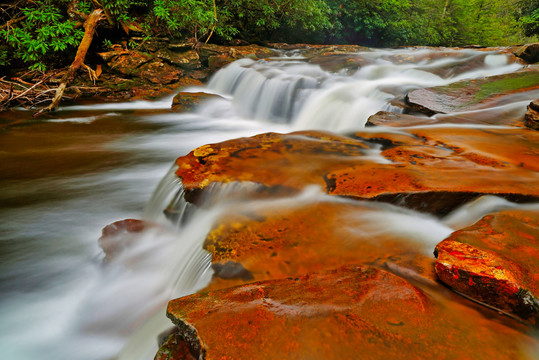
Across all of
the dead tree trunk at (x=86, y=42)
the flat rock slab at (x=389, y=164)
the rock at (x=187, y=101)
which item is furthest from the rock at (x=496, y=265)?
the dead tree trunk at (x=86, y=42)

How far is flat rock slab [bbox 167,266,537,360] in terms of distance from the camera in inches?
47.0

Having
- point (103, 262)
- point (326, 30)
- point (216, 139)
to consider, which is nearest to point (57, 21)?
point (216, 139)

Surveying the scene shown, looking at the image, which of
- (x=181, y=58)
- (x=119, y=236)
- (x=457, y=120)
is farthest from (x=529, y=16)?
(x=119, y=236)

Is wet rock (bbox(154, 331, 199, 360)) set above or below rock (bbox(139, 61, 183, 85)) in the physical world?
below

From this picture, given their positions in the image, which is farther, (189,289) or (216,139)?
(216,139)

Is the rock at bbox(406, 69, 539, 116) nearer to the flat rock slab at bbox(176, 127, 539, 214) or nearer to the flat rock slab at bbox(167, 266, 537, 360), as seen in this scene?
the flat rock slab at bbox(176, 127, 539, 214)

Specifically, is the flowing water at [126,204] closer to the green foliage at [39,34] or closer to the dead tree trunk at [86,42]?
the dead tree trunk at [86,42]

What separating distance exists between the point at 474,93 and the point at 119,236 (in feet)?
22.0

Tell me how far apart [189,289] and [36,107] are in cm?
845

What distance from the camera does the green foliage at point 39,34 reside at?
837 centimetres

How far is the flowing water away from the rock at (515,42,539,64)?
0.32 meters

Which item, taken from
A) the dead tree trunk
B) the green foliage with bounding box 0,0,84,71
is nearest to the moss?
the dead tree trunk

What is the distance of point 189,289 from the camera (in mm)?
2139

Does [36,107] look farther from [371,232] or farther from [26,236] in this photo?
[371,232]
